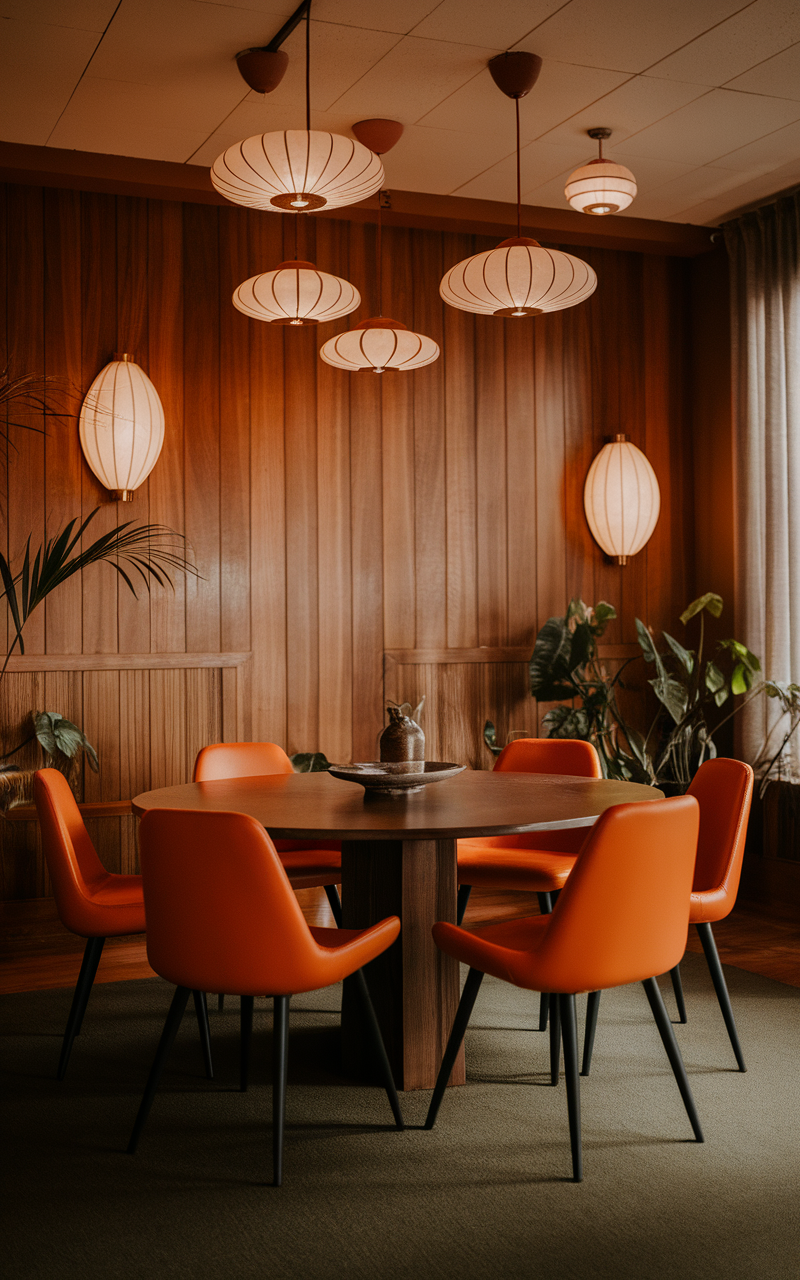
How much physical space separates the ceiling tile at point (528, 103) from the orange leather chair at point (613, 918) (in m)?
2.67

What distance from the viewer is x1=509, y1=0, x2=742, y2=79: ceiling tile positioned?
3.42 m

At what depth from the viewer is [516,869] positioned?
3338 mm

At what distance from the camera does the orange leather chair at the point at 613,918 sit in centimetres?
230

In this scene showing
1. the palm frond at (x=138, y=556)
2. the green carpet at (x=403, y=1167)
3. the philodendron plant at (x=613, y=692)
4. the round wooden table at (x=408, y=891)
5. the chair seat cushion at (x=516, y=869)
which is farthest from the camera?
the philodendron plant at (x=613, y=692)

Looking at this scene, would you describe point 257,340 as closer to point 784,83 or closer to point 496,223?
point 496,223

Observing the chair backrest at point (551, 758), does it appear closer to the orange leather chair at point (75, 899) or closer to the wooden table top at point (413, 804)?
the wooden table top at point (413, 804)

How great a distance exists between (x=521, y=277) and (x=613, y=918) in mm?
1931

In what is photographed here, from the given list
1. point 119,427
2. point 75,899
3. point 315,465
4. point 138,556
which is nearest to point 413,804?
point 75,899

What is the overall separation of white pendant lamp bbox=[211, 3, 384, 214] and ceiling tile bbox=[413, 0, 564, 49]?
0.67 metres

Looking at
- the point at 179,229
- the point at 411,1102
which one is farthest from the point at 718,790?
the point at 179,229

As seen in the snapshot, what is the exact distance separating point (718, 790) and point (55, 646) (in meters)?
2.68

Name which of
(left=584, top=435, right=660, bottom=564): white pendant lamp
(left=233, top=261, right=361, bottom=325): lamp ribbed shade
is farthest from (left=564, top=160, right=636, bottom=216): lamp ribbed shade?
(left=584, top=435, right=660, bottom=564): white pendant lamp

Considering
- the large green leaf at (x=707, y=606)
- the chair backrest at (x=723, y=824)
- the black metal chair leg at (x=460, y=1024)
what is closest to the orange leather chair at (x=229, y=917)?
the black metal chair leg at (x=460, y=1024)

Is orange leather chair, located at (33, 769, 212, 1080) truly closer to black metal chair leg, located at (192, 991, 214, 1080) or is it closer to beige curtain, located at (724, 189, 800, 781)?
black metal chair leg, located at (192, 991, 214, 1080)
